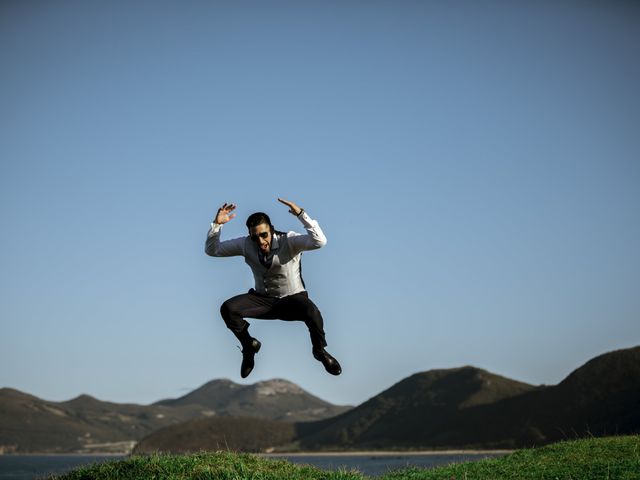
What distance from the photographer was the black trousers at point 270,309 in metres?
17.4

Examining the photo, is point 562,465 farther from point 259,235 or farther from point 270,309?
point 259,235

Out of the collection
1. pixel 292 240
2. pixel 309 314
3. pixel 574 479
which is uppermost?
pixel 292 240

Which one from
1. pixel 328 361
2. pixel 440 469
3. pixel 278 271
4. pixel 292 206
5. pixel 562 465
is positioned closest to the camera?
pixel 292 206

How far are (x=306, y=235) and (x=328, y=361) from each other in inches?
122

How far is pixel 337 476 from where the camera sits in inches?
982

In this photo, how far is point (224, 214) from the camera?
671 inches

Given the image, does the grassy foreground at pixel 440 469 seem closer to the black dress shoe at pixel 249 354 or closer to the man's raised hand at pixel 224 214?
the black dress shoe at pixel 249 354

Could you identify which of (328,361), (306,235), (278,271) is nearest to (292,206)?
(306,235)

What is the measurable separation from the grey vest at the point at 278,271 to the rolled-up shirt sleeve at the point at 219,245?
16 centimetres

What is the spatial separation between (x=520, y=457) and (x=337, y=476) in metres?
15.0

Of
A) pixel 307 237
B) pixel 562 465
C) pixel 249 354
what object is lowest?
pixel 562 465

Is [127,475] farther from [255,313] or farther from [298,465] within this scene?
[255,313]

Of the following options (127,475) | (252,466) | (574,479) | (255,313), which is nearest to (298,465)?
(252,466)

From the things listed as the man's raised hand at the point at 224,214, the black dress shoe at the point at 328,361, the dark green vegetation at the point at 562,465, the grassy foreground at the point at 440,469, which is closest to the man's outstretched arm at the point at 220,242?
the man's raised hand at the point at 224,214
